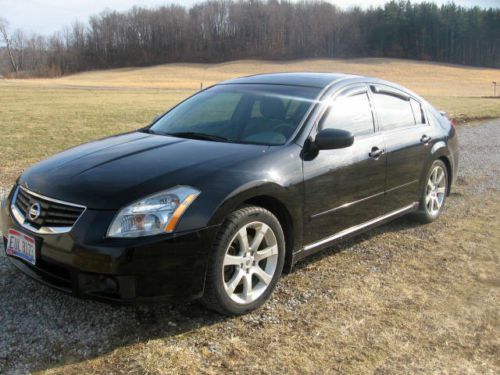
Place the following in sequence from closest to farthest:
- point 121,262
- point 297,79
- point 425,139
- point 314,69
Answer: point 121,262 → point 297,79 → point 425,139 → point 314,69

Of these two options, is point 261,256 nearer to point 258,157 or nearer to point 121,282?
point 258,157

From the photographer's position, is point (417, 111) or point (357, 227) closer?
point (357, 227)

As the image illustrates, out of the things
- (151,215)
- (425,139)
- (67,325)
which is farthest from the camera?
(425,139)

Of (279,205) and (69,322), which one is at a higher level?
(279,205)

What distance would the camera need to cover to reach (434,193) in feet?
17.5

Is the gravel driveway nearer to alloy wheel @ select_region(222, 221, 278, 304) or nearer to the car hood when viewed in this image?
alloy wheel @ select_region(222, 221, 278, 304)

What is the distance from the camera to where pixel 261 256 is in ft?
10.7

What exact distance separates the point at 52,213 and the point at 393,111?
316 centimetres

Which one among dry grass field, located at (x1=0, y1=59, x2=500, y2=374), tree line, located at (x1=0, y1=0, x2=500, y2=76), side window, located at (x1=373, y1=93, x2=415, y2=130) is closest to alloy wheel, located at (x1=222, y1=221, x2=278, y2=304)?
dry grass field, located at (x1=0, y1=59, x2=500, y2=374)

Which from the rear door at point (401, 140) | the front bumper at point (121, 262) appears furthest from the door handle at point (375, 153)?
the front bumper at point (121, 262)

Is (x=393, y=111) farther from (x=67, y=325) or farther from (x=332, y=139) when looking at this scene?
(x=67, y=325)

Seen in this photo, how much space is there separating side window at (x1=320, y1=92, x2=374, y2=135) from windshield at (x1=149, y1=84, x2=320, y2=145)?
19 centimetres

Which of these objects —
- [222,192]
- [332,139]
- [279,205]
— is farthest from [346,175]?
[222,192]

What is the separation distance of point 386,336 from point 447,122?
3.39 m
